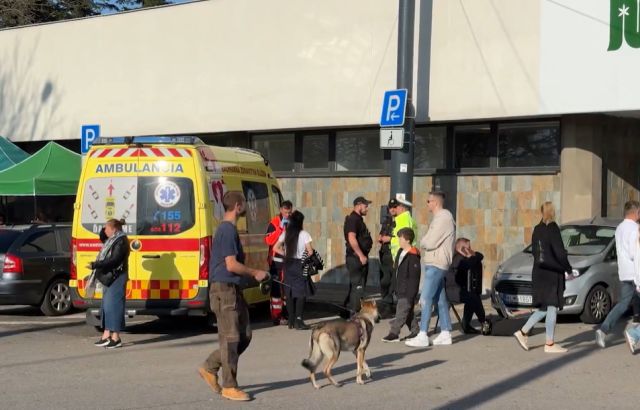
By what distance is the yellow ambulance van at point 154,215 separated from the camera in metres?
12.9

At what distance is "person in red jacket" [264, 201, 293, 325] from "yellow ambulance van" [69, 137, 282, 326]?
1400 millimetres

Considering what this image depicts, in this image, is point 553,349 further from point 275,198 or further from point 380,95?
point 380,95

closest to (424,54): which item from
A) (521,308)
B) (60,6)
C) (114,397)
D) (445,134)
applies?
(445,134)

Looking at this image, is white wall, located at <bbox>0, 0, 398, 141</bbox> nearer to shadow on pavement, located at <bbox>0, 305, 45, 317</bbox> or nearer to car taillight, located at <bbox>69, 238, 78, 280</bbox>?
shadow on pavement, located at <bbox>0, 305, 45, 317</bbox>

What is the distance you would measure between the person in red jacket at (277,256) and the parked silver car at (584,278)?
10.6 feet

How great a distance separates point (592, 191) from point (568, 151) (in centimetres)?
86

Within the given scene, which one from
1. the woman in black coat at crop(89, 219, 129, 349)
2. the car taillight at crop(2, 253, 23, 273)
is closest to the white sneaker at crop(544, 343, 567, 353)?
the woman in black coat at crop(89, 219, 129, 349)

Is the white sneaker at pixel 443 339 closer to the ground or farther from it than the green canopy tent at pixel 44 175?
closer to the ground

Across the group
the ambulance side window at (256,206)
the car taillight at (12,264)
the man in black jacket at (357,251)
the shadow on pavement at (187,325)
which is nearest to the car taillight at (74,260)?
the shadow on pavement at (187,325)

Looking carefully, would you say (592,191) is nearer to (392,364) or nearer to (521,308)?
(521,308)

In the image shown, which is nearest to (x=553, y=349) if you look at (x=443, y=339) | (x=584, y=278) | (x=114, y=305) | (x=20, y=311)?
(x=443, y=339)

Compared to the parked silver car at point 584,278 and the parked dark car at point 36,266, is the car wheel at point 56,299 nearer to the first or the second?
the parked dark car at point 36,266

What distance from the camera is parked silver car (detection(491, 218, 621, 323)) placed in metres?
14.3

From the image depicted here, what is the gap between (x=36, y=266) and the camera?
1545 centimetres
